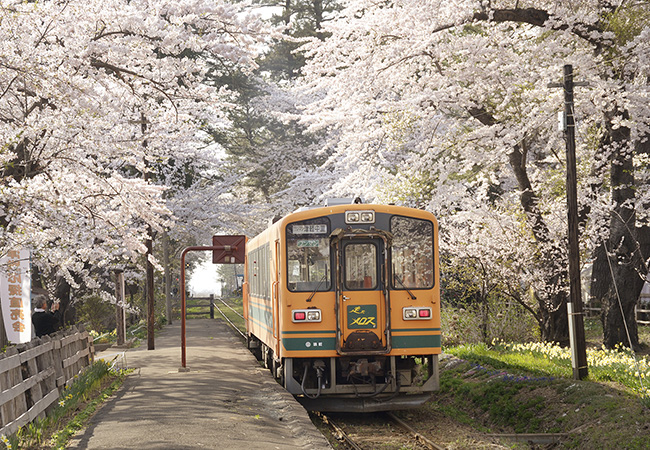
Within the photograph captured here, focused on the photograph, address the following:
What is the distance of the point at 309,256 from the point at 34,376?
13.9ft

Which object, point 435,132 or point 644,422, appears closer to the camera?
point 644,422

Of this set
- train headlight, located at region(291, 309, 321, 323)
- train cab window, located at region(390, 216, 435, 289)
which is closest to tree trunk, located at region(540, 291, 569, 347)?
train cab window, located at region(390, 216, 435, 289)

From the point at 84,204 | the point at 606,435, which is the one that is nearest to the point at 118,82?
the point at 84,204

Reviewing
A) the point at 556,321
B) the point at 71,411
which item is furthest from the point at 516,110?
the point at 71,411

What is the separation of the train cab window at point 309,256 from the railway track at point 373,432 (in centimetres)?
204

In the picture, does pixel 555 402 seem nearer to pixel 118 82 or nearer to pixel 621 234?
pixel 621 234

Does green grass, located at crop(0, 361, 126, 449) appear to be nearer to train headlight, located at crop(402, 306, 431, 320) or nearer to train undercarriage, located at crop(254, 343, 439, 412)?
train undercarriage, located at crop(254, 343, 439, 412)

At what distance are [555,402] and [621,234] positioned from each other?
5177mm

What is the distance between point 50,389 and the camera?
10.9 m

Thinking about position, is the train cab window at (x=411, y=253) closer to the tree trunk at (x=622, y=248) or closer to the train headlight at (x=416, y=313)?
the train headlight at (x=416, y=313)

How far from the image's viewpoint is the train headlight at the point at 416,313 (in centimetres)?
1196

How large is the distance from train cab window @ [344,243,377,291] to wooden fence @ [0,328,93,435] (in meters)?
4.23

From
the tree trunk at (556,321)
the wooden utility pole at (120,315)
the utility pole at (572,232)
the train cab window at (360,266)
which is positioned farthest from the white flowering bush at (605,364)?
the wooden utility pole at (120,315)

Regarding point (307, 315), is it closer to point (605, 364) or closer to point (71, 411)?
point (71, 411)
